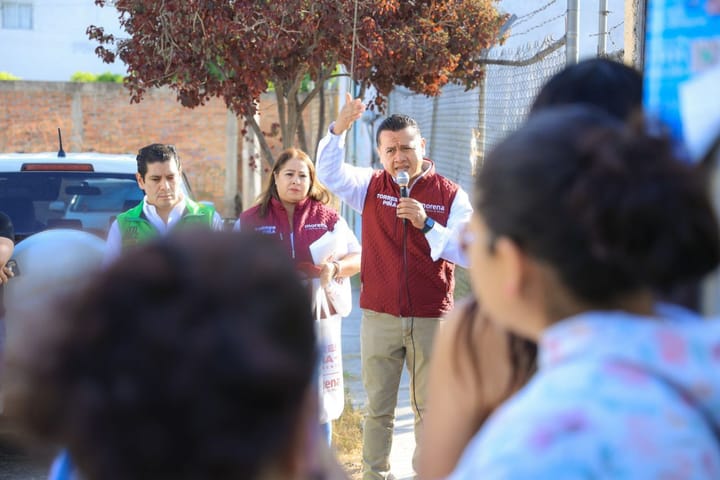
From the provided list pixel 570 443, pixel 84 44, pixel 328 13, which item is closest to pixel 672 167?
pixel 570 443

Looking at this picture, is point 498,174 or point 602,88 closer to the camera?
point 498,174

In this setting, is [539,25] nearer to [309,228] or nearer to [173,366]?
[309,228]

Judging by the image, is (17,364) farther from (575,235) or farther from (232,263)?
(575,235)

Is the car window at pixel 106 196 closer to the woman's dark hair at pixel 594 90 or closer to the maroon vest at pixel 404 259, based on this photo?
the maroon vest at pixel 404 259

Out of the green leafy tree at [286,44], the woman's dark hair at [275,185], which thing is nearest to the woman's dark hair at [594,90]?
the woman's dark hair at [275,185]

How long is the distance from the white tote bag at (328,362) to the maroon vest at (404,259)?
0.27 metres

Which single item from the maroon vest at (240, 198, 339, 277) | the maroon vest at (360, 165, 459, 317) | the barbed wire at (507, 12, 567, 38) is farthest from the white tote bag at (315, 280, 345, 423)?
the barbed wire at (507, 12, 567, 38)

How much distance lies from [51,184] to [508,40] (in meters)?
4.58

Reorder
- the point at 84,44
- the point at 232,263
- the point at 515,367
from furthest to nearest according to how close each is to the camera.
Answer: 1. the point at 84,44
2. the point at 515,367
3. the point at 232,263

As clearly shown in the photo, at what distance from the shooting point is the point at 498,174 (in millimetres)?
1279

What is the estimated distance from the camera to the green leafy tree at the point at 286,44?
6.23 m

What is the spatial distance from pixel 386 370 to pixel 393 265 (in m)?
0.58

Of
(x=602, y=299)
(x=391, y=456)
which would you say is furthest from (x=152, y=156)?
(x=602, y=299)

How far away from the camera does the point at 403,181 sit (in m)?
4.68
